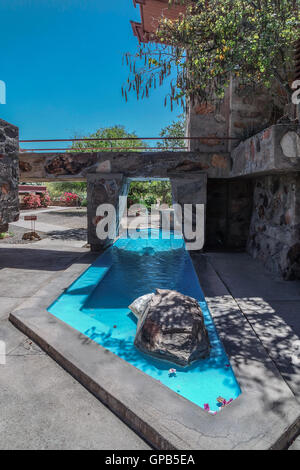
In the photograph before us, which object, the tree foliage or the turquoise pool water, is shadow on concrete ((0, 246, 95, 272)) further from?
the tree foliage

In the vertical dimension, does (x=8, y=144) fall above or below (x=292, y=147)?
above

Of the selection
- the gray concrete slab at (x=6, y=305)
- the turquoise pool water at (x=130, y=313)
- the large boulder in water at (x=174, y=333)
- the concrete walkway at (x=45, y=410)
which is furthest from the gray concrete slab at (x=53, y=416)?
the gray concrete slab at (x=6, y=305)

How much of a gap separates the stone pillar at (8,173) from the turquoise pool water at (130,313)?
2.67 meters

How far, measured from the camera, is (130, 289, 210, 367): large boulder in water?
154 inches

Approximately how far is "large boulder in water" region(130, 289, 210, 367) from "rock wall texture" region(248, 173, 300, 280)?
3580mm

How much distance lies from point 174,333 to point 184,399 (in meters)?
1.19

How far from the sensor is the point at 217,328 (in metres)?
4.53

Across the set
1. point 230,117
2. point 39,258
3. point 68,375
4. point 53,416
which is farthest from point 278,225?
point 39,258

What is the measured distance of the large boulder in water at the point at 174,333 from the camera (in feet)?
12.9

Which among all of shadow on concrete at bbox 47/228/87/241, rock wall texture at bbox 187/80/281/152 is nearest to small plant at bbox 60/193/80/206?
shadow on concrete at bbox 47/228/87/241

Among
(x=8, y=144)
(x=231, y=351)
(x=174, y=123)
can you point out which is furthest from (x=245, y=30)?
(x=174, y=123)

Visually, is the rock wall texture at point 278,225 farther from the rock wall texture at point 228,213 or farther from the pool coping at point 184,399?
the pool coping at point 184,399
